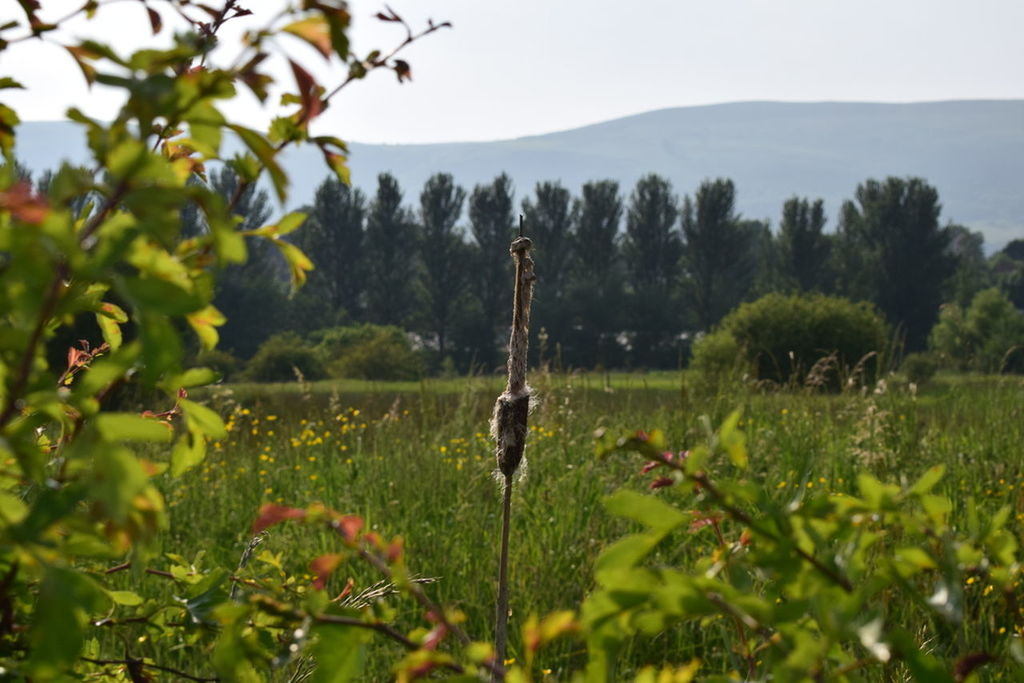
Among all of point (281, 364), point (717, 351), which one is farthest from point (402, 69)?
point (281, 364)

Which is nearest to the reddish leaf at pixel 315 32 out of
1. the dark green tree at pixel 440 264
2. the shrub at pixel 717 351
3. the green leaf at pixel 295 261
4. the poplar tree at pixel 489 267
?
the green leaf at pixel 295 261

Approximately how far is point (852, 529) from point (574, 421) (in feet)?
18.1

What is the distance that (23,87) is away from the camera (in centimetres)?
114

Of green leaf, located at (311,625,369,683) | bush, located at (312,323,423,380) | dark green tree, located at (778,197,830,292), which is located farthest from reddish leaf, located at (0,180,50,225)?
dark green tree, located at (778,197,830,292)

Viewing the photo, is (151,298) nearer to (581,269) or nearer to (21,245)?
(21,245)

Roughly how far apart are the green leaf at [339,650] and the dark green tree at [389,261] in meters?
44.3

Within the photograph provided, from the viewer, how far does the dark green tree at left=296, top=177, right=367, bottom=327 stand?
151 feet

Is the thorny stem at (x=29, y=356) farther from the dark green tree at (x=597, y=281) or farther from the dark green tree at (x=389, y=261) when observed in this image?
the dark green tree at (x=389, y=261)

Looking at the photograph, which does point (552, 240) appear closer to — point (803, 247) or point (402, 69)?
point (803, 247)

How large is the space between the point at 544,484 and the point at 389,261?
4159 cm

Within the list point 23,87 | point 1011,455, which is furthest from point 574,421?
point 23,87

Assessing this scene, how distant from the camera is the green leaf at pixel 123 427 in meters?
0.60

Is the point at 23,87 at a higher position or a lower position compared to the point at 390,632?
higher

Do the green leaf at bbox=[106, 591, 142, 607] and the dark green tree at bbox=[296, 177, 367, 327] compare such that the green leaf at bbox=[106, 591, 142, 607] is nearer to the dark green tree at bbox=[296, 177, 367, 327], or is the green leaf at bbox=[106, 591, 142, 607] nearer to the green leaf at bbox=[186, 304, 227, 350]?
the green leaf at bbox=[186, 304, 227, 350]
